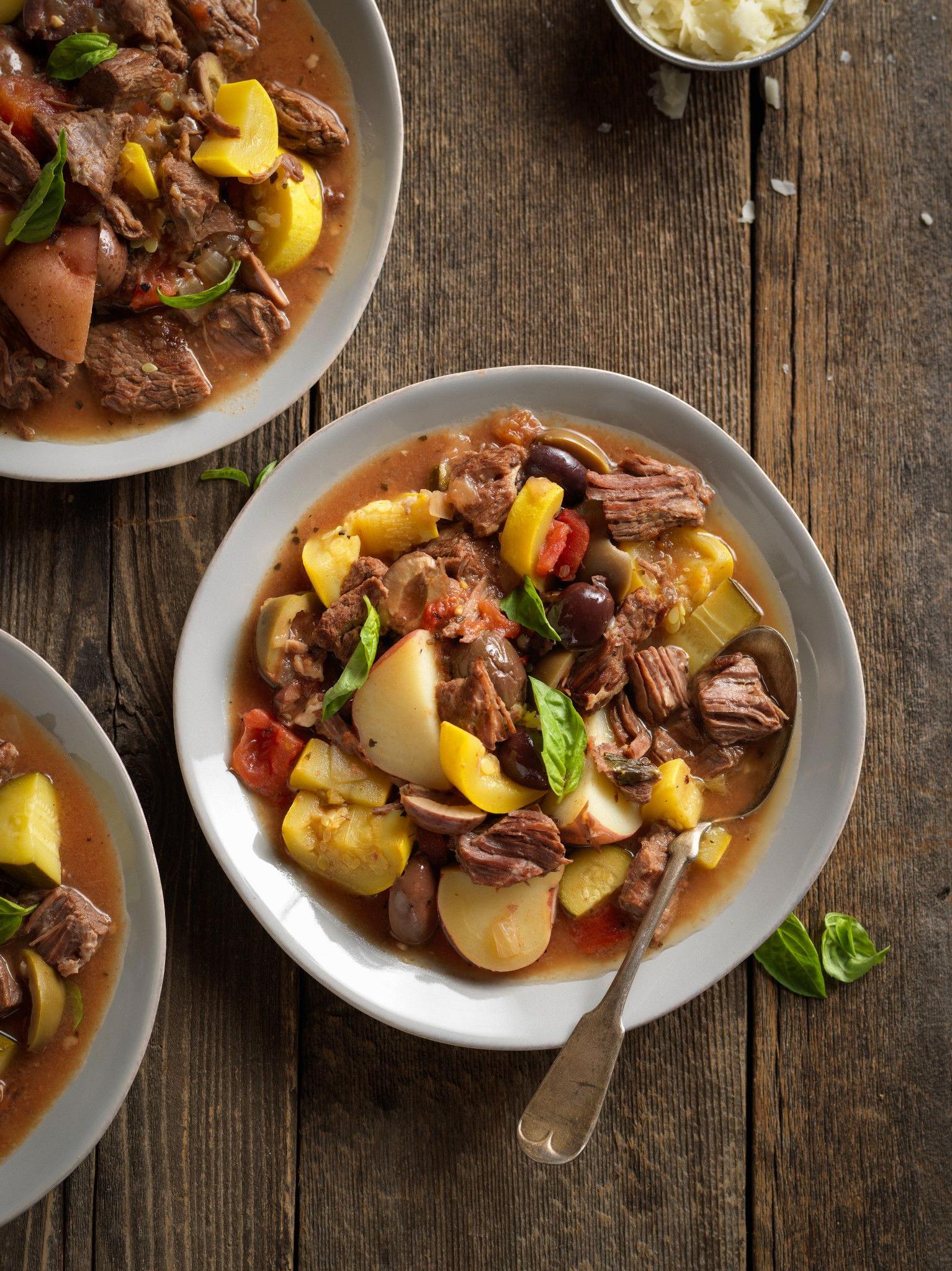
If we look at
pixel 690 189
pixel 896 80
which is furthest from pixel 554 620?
pixel 896 80

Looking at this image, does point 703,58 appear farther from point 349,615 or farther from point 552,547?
point 349,615

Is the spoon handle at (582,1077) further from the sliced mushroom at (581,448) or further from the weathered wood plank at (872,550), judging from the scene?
the sliced mushroom at (581,448)

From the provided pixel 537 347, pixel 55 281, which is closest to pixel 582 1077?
pixel 537 347

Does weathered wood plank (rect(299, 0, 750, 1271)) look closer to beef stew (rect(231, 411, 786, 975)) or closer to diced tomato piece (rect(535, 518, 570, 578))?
beef stew (rect(231, 411, 786, 975))

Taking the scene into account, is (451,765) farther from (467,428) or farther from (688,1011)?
(688,1011)

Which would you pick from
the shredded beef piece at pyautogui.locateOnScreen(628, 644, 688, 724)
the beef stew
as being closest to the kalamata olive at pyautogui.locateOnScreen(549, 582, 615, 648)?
the beef stew

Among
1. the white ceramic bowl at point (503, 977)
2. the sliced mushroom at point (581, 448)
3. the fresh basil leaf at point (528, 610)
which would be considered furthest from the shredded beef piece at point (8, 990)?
the sliced mushroom at point (581, 448)
